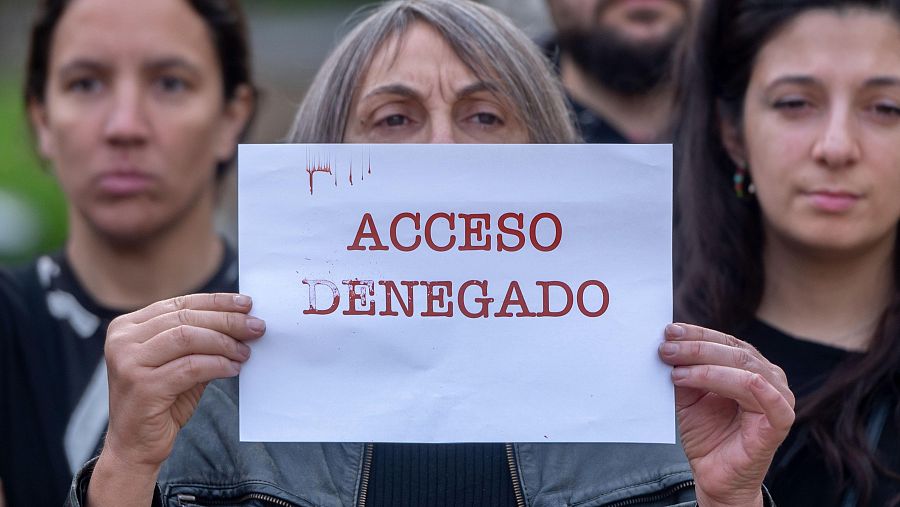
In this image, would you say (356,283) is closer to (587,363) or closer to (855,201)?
(587,363)

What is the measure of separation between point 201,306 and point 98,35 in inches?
66.0

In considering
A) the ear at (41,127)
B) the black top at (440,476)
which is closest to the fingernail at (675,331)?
the black top at (440,476)

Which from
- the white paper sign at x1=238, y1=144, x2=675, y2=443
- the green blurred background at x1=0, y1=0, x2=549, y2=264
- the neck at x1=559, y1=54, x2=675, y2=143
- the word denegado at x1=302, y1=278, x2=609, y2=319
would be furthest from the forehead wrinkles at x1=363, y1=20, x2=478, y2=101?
the neck at x1=559, y1=54, x2=675, y2=143

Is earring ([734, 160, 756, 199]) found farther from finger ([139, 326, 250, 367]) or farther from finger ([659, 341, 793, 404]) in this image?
finger ([139, 326, 250, 367])

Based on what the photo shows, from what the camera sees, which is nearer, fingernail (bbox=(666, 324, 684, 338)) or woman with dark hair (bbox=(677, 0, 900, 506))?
fingernail (bbox=(666, 324, 684, 338))

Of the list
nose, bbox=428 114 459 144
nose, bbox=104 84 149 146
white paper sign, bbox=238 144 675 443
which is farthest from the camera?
nose, bbox=104 84 149 146

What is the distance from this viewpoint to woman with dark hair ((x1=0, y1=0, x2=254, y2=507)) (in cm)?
325

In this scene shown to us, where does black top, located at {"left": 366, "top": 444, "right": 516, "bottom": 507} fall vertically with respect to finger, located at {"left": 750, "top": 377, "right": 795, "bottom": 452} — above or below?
below

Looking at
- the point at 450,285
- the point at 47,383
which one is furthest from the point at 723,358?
the point at 47,383

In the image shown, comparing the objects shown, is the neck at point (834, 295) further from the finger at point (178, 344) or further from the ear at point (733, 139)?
the finger at point (178, 344)

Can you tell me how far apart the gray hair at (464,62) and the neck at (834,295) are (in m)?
0.72

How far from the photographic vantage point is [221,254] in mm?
3645

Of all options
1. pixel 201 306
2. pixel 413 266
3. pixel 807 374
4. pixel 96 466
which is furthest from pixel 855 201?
pixel 96 466

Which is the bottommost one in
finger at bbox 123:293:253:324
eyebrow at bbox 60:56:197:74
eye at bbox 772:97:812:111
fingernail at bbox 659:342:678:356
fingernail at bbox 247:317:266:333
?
fingernail at bbox 659:342:678:356
